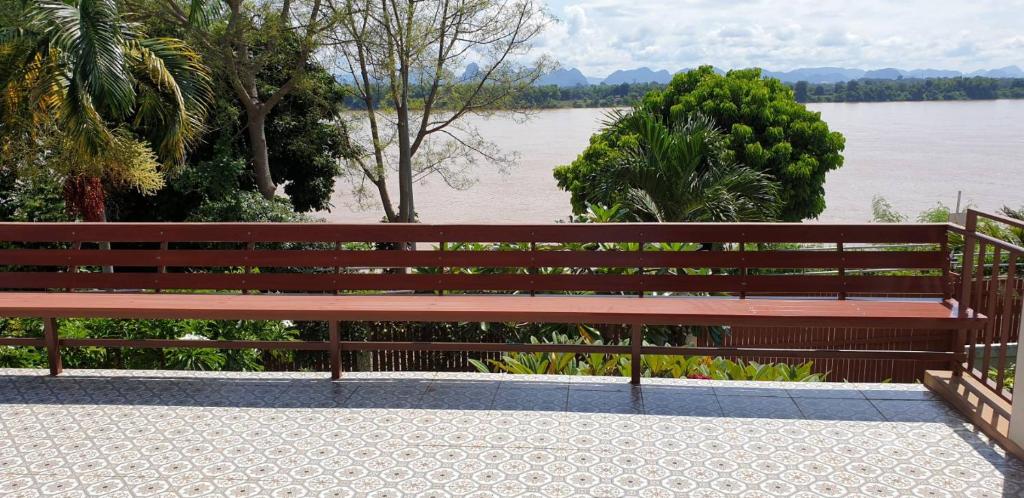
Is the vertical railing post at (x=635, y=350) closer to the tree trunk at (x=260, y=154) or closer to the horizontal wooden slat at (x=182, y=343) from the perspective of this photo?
the horizontal wooden slat at (x=182, y=343)

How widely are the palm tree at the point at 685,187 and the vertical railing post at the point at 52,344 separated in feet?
18.7

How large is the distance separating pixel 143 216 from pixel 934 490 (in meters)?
20.0

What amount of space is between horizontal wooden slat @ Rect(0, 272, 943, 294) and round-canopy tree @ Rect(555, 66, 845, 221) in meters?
18.0

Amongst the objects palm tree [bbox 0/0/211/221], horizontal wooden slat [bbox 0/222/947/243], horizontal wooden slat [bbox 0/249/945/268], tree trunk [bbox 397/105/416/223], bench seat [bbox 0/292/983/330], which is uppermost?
palm tree [bbox 0/0/211/221]

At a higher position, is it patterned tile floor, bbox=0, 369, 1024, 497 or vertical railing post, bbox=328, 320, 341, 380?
vertical railing post, bbox=328, 320, 341, 380

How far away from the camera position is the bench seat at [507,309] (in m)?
4.18

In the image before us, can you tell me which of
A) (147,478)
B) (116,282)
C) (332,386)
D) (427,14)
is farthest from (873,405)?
(427,14)

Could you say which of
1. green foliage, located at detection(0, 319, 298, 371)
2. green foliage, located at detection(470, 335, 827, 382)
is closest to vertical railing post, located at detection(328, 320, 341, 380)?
green foliage, located at detection(470, 335, 827, 382)

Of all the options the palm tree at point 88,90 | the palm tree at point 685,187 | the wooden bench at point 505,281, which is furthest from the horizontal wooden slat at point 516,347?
the palm tree at point 88,90

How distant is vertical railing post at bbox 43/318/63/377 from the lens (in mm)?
4801

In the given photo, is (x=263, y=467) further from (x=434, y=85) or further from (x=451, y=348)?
(x=434, y=85)

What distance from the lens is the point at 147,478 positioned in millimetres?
3484

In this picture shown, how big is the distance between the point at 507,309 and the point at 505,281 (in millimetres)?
434

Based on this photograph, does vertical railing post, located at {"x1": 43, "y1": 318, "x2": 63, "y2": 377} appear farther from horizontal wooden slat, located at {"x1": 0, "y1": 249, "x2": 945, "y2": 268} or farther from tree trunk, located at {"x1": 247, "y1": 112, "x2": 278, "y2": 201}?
tree trunk, located at {"x1": 247, "y1": 112, "x2": 278, "y2": 201}
